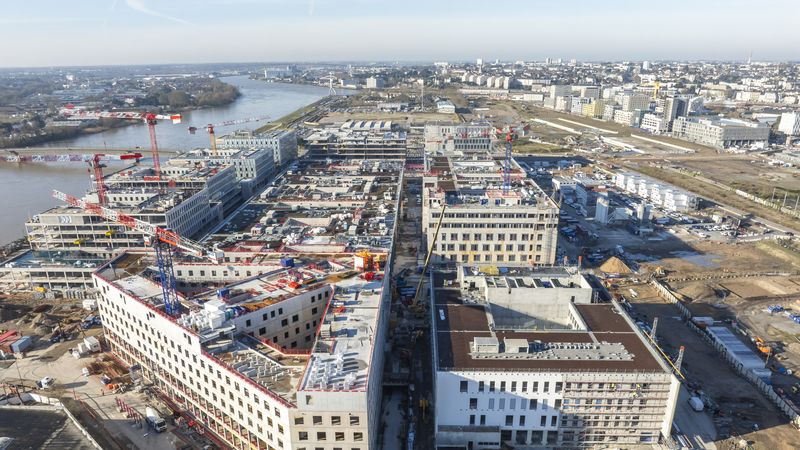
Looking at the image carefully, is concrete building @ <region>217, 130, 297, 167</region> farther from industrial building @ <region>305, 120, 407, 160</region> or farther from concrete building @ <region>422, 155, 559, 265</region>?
concrete building @ <region>422, 155, 559, 265</region>

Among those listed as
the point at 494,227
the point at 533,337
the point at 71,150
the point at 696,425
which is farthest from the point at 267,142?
the point at 696,425

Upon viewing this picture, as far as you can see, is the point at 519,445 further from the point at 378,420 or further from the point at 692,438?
the point at 692,438

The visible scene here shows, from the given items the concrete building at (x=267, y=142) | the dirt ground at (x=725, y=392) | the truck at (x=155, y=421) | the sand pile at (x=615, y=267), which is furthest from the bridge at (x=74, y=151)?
the dirt ground at (x=725, y=392)

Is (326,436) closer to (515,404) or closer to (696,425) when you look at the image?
(515,404)

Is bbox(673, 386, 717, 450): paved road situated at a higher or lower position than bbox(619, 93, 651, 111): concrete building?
lower

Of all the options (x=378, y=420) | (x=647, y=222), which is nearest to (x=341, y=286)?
(x=378, y=420)

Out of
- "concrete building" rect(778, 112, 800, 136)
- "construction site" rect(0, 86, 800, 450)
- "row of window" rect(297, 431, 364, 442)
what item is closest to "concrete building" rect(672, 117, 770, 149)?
"concrete building" rect(778, 112, 800, 136)
